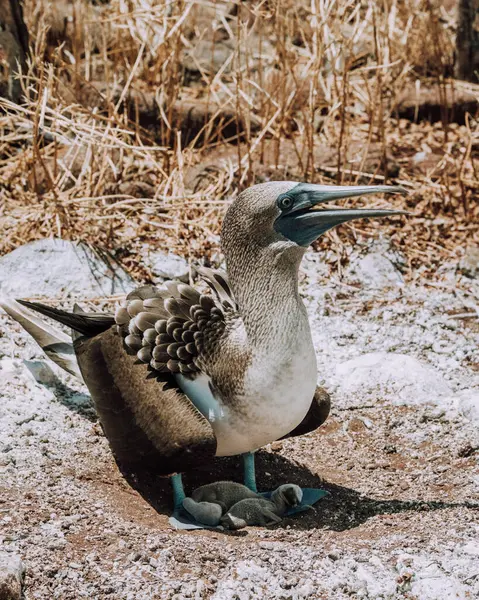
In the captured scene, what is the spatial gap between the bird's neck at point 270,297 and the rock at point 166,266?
1.97 meters

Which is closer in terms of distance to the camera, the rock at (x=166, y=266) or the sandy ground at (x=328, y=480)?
the sandy ground at (x=328, y=480)

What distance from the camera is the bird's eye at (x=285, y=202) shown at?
421 centimetres

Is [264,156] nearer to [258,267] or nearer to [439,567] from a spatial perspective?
[258,267]

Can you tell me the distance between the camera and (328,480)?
477 cm

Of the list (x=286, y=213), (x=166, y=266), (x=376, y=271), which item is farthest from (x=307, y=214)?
(x=376, y=271)

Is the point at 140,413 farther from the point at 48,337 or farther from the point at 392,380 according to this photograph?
the point at 392,380

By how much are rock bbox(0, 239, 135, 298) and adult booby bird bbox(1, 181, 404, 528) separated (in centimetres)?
166

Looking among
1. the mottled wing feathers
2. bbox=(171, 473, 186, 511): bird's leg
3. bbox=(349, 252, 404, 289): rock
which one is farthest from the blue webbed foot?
bbox=(349, 252, 404, 289): rock

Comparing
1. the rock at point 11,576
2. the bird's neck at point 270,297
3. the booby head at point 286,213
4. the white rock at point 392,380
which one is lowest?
the white rock at point 392,380

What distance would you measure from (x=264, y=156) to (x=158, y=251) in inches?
46.9

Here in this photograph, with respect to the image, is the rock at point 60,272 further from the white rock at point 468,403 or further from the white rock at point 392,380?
the white rock at point 468,403

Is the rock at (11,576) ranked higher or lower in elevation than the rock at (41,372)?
higher

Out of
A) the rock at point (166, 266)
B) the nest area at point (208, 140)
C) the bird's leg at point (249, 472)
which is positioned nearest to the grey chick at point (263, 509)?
the bird's leg at point (249, 472)

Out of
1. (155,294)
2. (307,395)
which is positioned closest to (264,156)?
(155,294)
